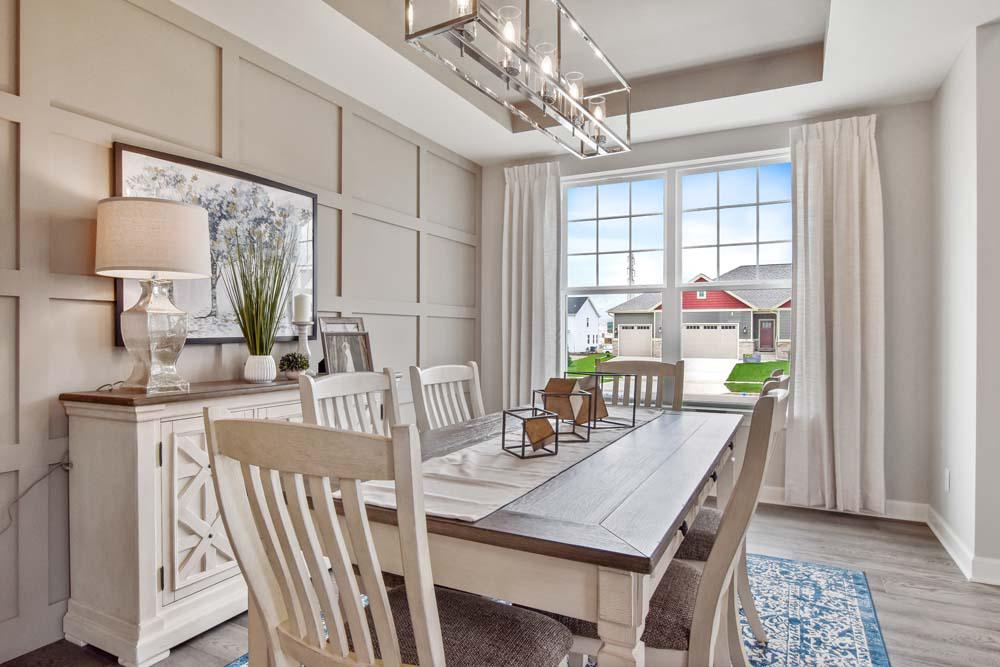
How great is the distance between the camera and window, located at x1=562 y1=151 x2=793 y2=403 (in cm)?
390

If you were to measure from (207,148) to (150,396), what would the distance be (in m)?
1.19

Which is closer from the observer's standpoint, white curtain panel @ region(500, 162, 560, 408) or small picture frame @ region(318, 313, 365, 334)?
small picture frame @ region(318, 313, 365, 334)

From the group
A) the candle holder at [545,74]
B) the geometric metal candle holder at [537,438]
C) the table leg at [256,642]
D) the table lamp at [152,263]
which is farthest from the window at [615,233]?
the table leg at [256,642]

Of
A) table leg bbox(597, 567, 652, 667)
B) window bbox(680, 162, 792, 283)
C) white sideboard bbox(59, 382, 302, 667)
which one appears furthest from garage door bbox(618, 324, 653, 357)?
table leg bbox(597, 567, 652, 667)

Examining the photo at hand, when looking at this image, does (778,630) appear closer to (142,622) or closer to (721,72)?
(142,622)

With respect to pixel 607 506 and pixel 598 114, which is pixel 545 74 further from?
pixel 607 506

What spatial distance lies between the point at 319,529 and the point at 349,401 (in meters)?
1.10

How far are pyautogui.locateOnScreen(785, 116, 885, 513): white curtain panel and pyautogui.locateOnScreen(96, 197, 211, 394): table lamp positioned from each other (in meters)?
3.31

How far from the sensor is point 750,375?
397 centimetres

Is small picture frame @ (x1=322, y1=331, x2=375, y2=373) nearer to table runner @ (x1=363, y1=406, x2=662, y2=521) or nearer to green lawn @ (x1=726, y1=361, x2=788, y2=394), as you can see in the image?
table runner @ (x1=363, y1=406, x2=662, y2=521)

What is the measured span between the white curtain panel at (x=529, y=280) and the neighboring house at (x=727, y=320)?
62 centimetres

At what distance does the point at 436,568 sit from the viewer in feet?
3.93

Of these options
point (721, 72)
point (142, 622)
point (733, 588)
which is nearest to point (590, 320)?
point (721, 72)

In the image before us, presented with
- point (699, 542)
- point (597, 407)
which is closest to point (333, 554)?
point (699, 542)
